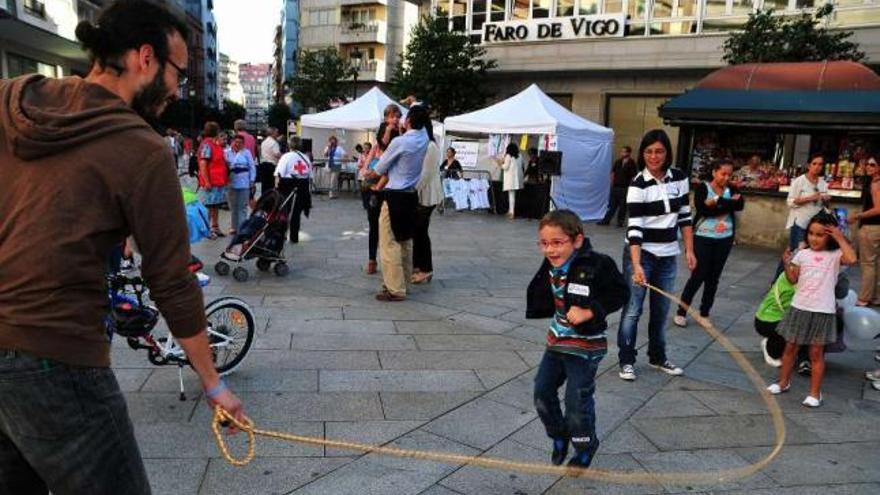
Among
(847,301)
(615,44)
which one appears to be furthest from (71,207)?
(615,44)

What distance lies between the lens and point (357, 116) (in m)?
19.0

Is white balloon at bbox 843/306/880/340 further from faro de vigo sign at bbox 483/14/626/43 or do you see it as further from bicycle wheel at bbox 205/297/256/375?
faro de vigo sign at bbox 483/14/626/43

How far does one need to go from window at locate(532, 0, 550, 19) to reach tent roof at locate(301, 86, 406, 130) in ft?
28.0

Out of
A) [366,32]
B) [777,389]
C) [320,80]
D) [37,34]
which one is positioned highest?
[366,32]

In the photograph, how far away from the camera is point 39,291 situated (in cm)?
163

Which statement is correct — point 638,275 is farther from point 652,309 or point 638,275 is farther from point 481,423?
point 481,423

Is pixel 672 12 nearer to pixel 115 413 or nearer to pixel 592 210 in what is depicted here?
pixel 592 210

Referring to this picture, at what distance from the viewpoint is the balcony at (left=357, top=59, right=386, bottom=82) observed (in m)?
49.9

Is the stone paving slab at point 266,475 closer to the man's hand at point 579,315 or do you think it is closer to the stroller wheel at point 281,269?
the man's hand at point 579,315

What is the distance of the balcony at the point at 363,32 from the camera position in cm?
5006

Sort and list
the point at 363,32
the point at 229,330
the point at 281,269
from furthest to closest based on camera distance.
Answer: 1. the point at 363,32
2. the point at 281,269
3. the point at 229,330

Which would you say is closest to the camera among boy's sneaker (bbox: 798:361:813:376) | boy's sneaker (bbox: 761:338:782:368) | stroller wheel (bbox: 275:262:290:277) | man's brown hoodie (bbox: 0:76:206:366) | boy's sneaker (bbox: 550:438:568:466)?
man's brown hoodie (bbox: 0:76:206:366)

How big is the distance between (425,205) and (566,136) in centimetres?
884

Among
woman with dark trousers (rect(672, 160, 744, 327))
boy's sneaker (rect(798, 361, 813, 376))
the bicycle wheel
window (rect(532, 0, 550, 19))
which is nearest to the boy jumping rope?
the bicycle wheel
